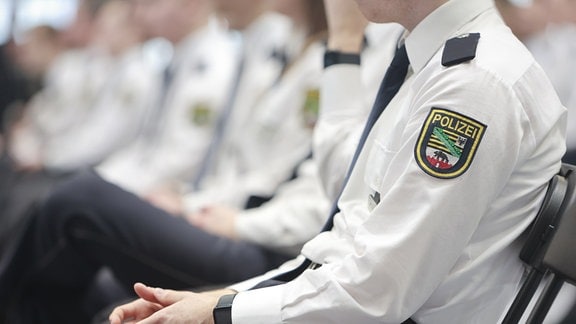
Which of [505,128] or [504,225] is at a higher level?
[505,128]

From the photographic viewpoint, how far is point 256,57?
2.79 meters

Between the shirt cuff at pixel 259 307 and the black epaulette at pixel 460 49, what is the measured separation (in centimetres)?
37

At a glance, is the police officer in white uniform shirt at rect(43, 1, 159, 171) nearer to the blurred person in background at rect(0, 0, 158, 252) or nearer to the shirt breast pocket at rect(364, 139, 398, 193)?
the blurred person in background at rect(0, 0, 158, 252)

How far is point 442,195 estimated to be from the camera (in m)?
1.02

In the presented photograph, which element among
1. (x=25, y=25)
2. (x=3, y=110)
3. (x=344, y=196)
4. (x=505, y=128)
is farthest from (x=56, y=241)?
(x=25, y=25)

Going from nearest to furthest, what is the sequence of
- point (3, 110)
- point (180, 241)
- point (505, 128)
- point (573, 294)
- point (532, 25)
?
point (505, 128) → point (573, 294) → point (180, 241) → point (532, 25) → point (3, 110)

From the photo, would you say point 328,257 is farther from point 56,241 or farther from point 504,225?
point 56,241

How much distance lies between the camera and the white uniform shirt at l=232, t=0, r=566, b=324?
1026mm

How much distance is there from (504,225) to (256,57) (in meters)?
1.79

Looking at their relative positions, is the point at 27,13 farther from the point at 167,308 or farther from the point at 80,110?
the point at 167,308

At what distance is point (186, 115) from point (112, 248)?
118 cm

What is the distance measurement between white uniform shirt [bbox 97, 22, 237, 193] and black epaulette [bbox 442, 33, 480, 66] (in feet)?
5.97

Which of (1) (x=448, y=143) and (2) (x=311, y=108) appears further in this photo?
(2) (x=311, y=108)

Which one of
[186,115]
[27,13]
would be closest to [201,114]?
[186,115]
